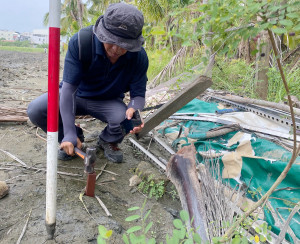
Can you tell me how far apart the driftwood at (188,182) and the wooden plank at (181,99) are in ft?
2.37

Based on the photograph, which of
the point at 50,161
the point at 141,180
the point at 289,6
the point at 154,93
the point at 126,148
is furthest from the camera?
the point at 154,93

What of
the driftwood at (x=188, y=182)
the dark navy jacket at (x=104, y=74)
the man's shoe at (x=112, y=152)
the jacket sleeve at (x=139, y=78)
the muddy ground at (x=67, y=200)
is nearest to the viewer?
the muddy ground at (x=67, y=200)

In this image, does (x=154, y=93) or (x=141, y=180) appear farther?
(x=154, y=93)

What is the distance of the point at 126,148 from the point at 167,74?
466 cm

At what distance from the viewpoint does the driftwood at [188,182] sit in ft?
6.83

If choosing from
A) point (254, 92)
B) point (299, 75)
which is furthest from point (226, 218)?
point (299, 75)

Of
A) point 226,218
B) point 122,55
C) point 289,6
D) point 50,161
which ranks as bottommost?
point 226,218

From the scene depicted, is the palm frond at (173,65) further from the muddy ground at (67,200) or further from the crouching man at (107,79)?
the crouching man at (107,79)

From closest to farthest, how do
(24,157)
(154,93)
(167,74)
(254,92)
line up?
(24,157) < (254,92) < (154,93) < (167,74)

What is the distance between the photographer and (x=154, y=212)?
2430 millimetres

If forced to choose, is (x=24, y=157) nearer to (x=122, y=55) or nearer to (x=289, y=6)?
(x=122, y=55)

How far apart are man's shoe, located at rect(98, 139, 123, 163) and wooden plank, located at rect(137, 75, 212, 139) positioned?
48 cm

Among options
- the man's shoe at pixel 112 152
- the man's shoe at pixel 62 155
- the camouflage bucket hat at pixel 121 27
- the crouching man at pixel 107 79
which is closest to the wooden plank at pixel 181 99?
the crouching man at pixel 107 79

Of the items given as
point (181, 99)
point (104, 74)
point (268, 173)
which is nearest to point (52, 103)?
point (104, 74)
